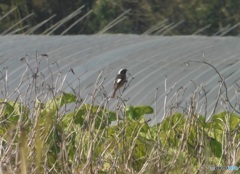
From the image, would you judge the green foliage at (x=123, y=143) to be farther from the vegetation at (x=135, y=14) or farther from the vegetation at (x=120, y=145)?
the vegetation at (x=135, y=14)

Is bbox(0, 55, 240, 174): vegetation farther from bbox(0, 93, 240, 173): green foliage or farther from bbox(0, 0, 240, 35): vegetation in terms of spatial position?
bbox(0, 0, 240, 35): vegetation

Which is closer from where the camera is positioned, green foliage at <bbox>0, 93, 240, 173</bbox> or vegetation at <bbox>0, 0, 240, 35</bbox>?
green foliage at <bbox>0, 93, 240, 173</bbox>

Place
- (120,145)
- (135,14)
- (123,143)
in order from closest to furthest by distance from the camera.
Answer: (123,143)
(120,145)
(135,14)

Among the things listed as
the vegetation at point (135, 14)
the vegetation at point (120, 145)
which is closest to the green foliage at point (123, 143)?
the vegetation at point (120, 145)

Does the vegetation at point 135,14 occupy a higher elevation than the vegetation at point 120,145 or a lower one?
lower

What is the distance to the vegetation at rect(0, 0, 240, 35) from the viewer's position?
2981 centimetres

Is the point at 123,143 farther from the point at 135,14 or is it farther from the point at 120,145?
the point at 135,14

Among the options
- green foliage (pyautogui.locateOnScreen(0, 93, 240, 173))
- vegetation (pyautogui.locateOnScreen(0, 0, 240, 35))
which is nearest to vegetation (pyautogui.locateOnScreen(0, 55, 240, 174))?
green foliage (pyautogui.locateOnScreen(0, 93, 240, 173))

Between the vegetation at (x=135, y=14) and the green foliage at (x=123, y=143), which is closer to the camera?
the green foliage at (x=123, y=143)

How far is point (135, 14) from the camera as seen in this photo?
31672mm

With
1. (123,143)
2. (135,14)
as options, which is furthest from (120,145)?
(135,14)

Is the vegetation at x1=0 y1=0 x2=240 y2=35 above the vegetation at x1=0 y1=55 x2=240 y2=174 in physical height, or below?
below

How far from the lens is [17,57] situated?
12.2 meters

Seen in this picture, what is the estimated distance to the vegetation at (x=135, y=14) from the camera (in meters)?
29.8
